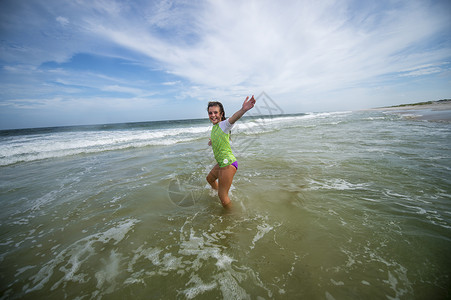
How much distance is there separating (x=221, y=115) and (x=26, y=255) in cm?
404

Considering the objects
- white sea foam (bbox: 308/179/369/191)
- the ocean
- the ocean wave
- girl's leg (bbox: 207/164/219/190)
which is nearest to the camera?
the ocean

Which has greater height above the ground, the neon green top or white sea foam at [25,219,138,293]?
the neon green top

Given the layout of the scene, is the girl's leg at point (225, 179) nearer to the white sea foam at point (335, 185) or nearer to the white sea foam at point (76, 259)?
the white sea foam at point (76, 259)

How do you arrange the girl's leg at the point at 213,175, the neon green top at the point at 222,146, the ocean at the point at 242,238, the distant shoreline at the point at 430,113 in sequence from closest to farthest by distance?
the ocean at the point at 242,238, the neon green top at the point at 222,146, the girl's leg at the point at 213,175, the distant shoreline at the point at 430,113

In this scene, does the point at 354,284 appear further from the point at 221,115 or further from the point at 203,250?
the point at 221,115

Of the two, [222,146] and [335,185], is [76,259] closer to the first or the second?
[222,146]

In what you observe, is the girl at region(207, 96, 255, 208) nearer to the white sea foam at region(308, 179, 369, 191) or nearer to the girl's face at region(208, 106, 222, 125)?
the girl's face at region(208, 106, 222, 125)

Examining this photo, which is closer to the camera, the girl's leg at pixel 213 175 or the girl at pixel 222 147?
the girl at pixel 222 147

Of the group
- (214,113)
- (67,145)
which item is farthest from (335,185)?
(67,145)

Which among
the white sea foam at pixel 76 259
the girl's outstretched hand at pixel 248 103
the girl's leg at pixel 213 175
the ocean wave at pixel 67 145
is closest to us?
the white sea foam at pixel 76 259

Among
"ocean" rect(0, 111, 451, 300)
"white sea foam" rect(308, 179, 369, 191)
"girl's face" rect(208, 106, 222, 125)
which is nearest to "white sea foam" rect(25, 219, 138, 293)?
"ocean" rect(0, 111, 451, 300)

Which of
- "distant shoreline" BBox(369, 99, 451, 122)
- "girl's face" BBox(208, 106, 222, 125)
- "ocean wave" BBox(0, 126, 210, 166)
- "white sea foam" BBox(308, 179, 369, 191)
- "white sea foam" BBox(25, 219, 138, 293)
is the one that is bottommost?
"white sea foam" BBox(25, 219, 138, 293)

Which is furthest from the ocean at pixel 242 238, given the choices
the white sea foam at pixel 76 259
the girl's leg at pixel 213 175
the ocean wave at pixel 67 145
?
the ocean wave at pixel 67 145

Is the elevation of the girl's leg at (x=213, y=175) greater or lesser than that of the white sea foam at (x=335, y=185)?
greater
